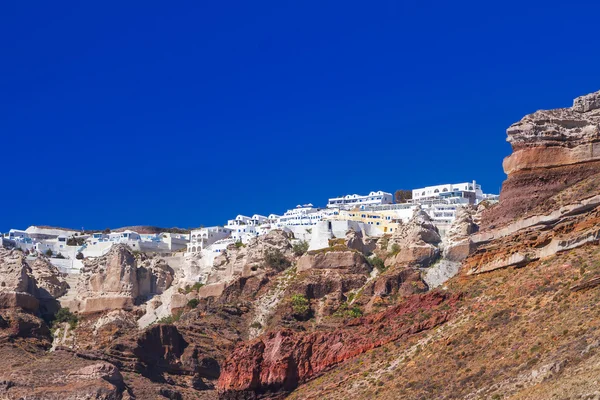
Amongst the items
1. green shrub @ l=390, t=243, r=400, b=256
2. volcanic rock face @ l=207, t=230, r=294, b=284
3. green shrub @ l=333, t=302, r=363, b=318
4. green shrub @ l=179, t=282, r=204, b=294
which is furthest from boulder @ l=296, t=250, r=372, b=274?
green shrub @ l=179, t=282, r=204, b=294

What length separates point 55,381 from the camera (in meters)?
78.1

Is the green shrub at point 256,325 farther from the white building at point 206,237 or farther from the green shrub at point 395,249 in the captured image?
the white building at point 206,237

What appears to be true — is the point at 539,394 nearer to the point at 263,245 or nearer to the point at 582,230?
the point at 582,230

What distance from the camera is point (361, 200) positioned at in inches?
6393

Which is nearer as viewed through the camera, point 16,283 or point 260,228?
point 16,283

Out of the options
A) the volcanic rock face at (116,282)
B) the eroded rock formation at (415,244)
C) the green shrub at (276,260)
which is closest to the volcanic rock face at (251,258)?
the green shrub at (276,260)

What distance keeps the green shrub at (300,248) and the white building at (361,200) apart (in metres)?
40.1

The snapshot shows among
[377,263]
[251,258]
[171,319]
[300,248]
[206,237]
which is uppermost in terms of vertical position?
[206,237]

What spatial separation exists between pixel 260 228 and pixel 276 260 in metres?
43.2

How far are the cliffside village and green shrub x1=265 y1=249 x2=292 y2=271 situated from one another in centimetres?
815

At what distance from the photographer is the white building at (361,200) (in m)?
158

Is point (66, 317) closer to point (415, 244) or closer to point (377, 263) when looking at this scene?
point (377, 263)

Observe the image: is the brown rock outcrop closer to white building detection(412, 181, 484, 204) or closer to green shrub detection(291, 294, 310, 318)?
green shrub detection(291, 294, 310, 318)

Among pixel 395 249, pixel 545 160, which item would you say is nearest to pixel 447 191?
pixel 395 249
